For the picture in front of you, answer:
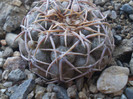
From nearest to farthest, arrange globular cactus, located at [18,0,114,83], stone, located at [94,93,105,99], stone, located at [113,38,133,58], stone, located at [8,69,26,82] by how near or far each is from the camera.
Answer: globular cactus, located at [18,0,114,83] < stone, located at [94,93,105,99] < stone, located at [8,69,26,82] < stone, located at [113,38,133,58]

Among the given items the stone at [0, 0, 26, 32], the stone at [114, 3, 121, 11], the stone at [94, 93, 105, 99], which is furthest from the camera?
the stone at [114, 3, 121, 11]

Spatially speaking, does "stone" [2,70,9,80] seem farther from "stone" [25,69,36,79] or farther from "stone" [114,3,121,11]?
"stone" [114,3,121,11]

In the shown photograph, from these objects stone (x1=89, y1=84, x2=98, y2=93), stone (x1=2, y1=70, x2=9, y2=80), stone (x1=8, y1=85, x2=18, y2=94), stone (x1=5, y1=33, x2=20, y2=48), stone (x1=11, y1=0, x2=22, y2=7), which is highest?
stone (x1=11, y1=0, x2=22, y2=7)

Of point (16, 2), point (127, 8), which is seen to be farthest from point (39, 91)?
point (127, 8)

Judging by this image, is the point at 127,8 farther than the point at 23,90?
Yes

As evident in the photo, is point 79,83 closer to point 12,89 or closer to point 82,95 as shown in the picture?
point 82,95

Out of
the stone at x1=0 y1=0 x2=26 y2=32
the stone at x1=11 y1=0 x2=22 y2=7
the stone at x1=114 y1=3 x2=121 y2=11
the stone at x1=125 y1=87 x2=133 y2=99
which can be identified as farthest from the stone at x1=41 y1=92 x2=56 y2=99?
the stone at x1=114 y1=3 x2=121 y2=11
